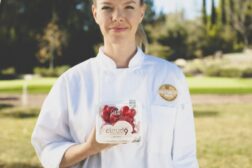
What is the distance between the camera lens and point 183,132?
5.75ft

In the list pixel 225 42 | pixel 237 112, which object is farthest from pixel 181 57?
pixel 237 112

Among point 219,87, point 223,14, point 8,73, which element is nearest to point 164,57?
point 223,14

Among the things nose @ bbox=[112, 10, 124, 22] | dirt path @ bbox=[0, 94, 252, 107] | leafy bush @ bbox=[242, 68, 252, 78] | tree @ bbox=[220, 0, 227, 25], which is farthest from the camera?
tree @ bbox=[220, 0, 227, 25]

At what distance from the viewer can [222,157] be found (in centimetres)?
703

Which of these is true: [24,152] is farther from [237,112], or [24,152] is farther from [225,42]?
[225,42]

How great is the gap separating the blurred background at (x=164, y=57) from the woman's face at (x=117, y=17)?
230 centimetres

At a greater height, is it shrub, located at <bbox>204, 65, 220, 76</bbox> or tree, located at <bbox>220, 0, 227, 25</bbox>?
tree, located at <bbox>220, 0, 227, 25</bbox>

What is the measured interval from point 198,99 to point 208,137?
792 centimetres

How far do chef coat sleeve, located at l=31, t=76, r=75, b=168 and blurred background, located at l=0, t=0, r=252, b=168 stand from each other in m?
2.27

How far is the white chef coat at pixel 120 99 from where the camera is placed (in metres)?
1.71

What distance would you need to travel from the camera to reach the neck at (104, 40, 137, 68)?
176cm

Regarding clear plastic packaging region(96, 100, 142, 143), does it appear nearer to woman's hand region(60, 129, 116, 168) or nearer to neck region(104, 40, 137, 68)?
woman's hand region(60, 129, 116, 168)

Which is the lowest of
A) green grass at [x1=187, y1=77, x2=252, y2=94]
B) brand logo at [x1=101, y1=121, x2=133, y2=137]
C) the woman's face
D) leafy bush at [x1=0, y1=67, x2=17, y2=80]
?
green grass at [x1=187, y1=77, x2=252, y2=94]

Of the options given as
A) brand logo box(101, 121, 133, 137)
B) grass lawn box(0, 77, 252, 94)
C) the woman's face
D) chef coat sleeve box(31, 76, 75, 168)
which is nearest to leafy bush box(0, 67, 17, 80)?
grass lawn box(0, 77, 252, 94)
